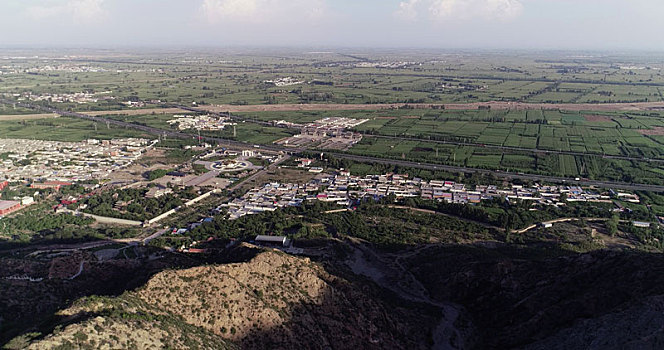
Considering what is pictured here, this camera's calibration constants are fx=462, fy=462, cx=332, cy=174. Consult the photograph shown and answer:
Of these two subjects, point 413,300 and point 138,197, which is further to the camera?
point 138,197

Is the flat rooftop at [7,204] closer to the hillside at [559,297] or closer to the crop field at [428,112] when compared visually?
the crop field at [428,112]

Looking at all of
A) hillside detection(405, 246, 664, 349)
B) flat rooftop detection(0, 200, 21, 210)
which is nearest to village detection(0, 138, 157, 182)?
flat rooftop detection(0, 200, 21, 210)

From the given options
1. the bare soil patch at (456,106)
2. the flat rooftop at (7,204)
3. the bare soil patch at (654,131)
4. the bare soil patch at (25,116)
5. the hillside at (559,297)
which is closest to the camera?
the hillside at (559,297)

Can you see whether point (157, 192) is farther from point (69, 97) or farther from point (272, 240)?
point (69, 97)

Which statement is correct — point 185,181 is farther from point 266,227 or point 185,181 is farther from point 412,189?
point 412,189

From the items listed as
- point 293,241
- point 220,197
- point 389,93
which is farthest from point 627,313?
point 389,93

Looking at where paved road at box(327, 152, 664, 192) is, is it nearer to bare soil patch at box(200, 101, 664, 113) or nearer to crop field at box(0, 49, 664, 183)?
crop field at box(0, 49, 664, 183)

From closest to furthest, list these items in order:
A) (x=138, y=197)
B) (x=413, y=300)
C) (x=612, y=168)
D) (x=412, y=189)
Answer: (x=413, y=300)
(x=138, y=197)
(x=412, y=189)
(x=612, y=168)

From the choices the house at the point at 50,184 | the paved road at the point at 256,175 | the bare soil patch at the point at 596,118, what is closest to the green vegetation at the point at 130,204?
the paved road at the point at 256,175
